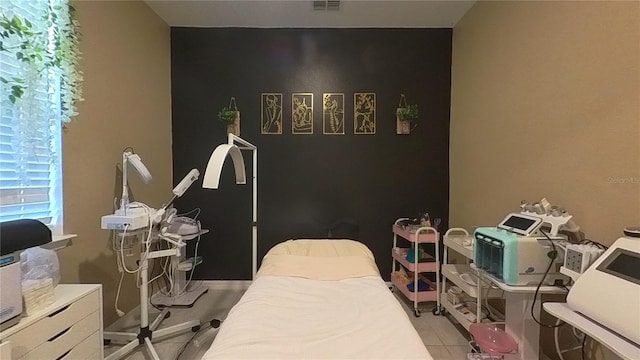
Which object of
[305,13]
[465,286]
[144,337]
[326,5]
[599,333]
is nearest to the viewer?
[599,333]

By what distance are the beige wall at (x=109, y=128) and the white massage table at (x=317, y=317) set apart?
123 cm

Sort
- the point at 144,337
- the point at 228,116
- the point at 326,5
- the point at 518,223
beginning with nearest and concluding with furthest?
1. the point at 518,223
2. the point at 144,337
3. the point at 326,5
4. the point at 228,116

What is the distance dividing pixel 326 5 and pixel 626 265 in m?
2.73

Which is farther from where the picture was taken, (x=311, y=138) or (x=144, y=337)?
(x=311, y=138)

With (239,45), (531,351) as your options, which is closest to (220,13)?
(239,45)

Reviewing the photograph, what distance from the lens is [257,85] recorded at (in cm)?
322

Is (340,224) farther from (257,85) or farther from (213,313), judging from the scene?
(257,85)

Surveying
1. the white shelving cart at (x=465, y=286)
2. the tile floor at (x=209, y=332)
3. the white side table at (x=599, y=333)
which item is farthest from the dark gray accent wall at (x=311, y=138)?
the white side table at (x=599, y=333)

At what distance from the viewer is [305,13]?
295 cm

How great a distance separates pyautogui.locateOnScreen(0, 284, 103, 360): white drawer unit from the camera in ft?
4.12

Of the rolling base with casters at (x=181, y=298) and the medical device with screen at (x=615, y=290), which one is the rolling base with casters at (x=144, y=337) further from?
the medical device with screen at (x=615, y=290)

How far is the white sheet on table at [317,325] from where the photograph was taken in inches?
45.0

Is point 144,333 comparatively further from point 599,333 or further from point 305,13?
point 305,13

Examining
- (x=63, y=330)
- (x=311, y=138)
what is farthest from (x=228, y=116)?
(x=63, y=330)
